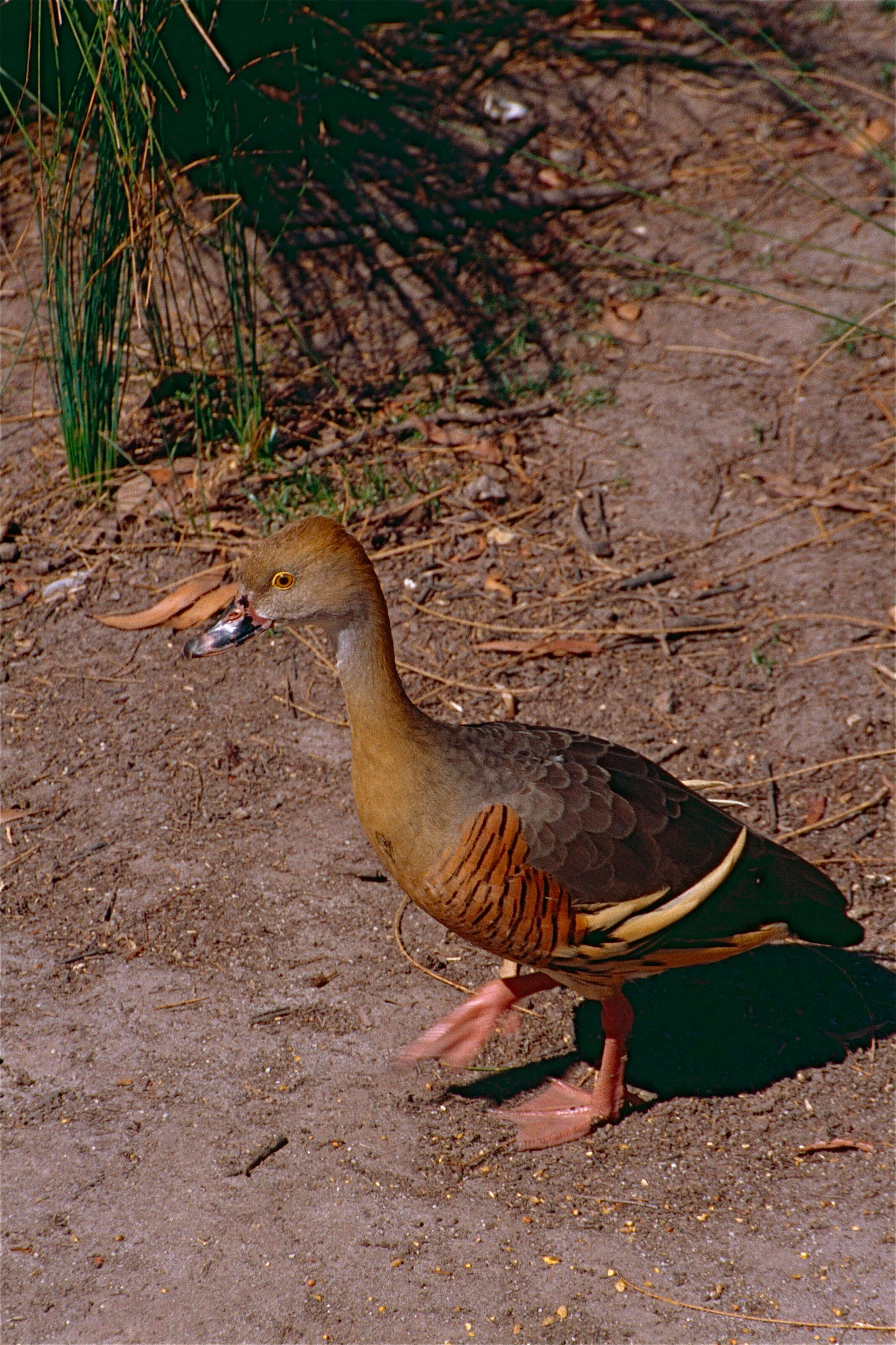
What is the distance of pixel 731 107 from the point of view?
7699mm

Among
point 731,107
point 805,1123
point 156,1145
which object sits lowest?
point 805,1123

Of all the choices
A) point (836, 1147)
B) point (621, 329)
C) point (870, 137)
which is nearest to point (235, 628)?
point (836, 1147)

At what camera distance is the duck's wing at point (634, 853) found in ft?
10.5

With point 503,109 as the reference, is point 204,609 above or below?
below

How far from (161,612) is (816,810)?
2708 millimetres

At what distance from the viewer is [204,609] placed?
4898 mm

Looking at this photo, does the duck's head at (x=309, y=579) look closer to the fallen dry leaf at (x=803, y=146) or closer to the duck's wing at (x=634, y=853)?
the duck's wing at (x=634, y=853)

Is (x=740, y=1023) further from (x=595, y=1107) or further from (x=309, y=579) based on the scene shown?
(x=309, y=579)

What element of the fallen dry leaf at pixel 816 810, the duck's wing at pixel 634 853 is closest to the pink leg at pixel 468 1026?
the duck's wing at pixel 634 853

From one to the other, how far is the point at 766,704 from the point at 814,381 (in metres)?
2.23

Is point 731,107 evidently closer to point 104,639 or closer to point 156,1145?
point 104,639

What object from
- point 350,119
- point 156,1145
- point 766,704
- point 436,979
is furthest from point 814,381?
point 156,1145

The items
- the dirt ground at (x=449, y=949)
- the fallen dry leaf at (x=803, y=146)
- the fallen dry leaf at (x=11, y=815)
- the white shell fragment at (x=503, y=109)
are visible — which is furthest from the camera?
the white shell fragment at (x=503, y=109)

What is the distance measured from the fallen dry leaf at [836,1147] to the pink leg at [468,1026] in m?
0.85
